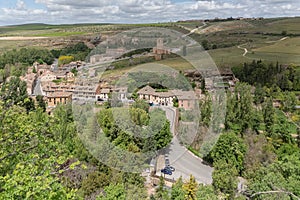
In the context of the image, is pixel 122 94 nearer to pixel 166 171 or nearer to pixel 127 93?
pixel 127 93

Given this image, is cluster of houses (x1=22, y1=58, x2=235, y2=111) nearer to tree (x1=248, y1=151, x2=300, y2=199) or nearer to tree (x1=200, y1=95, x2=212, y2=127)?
tree (x1=200, y1=95, x2=212, y2=127)

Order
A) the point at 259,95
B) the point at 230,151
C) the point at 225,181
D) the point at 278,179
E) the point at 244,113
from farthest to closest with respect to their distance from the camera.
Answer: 1. the point at 259,95
2. the point at 244,113
3. the point at 230,151
4. the point at 225,181
5. the point at 278,179

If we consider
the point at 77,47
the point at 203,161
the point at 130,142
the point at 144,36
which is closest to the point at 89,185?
the point at 130,142

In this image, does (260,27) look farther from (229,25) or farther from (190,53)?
(190,53)

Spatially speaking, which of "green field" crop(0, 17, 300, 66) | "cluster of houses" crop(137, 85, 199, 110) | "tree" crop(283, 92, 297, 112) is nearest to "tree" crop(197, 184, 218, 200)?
"cluster of houses" crop(137, 85, 199, 110)

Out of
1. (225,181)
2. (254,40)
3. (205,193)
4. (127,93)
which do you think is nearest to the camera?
(205,193)

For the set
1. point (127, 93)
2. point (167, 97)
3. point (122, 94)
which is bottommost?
point (167, 97)

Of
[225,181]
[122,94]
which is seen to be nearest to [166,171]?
[225,181]

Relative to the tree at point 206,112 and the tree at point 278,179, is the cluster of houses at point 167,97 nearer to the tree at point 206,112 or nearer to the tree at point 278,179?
the tree at point 206,112
